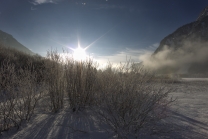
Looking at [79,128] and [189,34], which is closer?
[79,128]

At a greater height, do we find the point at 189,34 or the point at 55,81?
the point at 189,34

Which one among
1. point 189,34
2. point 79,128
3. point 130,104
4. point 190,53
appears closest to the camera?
point 130,104

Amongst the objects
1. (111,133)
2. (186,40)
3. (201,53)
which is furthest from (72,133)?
(186,40)

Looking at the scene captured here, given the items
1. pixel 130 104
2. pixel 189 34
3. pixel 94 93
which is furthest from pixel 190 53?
pixel 130 104

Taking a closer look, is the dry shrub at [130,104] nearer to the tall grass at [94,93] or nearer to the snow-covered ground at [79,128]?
the tall grass at [94,93]

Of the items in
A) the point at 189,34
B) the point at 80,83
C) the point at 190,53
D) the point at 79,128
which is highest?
the point at 189,34

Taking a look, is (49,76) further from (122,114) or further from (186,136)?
(186,136)

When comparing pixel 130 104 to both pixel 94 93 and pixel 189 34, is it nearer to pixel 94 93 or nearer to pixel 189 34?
pixel 94 93

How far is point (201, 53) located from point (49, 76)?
6684 cm

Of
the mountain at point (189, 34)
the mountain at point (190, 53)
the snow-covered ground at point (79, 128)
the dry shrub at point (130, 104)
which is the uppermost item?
the mountain at point (189, 34)

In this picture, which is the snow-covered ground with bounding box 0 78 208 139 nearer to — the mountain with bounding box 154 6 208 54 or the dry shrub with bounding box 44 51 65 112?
the dry shrub with bounding box 44 51 65 112

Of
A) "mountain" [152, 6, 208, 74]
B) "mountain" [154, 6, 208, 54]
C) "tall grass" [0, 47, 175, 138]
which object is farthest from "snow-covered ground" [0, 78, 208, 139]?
"mountain" [154, 6, 208, 54]

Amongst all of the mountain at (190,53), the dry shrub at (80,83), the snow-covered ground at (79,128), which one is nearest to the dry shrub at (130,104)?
the snow-covered ground at (79,128)

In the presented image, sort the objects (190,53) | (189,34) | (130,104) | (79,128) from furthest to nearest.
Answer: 1. (189,34)
2. (190,53)
3. (79,128)
4. (130,104)
